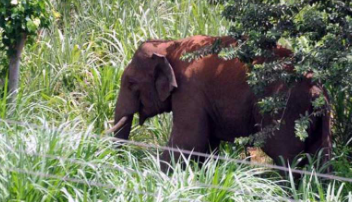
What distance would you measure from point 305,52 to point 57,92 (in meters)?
3.98

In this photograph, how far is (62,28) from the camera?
40.7 feet

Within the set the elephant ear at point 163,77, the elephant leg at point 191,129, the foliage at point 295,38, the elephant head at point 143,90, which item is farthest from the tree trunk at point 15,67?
the foliage at point 295,38

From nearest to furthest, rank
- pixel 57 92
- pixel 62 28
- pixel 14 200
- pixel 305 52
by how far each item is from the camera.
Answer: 1. pixel 14 200
2. pixel 305 52
3. pixel 57 92
4. pixel 62 28

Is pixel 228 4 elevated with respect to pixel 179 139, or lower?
elevated

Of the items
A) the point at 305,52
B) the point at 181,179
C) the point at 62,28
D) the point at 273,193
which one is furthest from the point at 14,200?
the point at 62,28

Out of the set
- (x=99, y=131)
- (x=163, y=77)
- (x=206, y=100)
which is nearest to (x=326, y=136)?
(x=206, y=100)

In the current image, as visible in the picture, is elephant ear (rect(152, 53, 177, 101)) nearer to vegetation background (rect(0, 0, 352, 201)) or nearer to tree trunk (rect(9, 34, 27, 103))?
vegetation background (rect(0, 0, 352, 201))

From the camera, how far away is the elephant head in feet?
29.9

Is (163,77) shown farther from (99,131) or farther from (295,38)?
(295,38)

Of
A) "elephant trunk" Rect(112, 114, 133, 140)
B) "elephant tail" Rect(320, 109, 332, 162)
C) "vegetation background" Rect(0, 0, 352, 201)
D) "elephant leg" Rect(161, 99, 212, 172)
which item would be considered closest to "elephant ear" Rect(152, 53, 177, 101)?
"elephant leg" Rect(161, 99, 212, 172)

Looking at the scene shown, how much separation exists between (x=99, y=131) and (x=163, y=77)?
3.71 ft

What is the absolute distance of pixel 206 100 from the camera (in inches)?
345

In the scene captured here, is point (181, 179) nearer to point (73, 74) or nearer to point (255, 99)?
point (255, 99)

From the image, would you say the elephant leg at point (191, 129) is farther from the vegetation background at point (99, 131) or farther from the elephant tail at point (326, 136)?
the elephant tail at point (326, 136)
